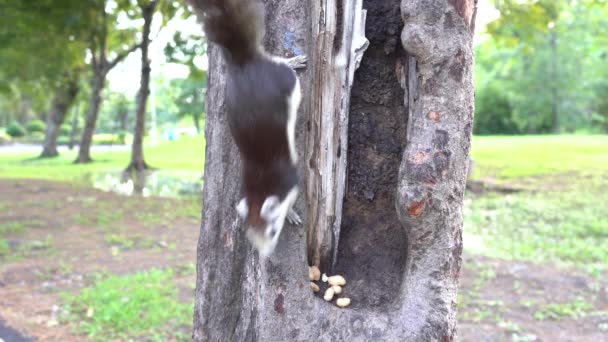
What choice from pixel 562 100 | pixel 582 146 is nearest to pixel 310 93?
pixel 582 146

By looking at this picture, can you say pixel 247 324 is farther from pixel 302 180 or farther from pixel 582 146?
pixel 582 146

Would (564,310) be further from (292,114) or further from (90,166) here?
(90,166)

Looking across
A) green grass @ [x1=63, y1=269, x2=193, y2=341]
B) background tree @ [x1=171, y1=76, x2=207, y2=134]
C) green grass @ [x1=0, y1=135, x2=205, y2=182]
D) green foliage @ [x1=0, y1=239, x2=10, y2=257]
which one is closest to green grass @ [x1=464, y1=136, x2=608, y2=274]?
green grass @ [x1=63, y1=269, x2=193, y2=341]

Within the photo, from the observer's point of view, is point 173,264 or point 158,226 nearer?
point 173,264

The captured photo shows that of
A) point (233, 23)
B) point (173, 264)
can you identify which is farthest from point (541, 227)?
point (233, 23)

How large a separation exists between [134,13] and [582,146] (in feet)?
47.8

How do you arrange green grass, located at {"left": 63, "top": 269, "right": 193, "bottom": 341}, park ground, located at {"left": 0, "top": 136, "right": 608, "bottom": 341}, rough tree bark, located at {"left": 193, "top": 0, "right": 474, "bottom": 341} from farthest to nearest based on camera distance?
park ground, located at {"left": 0, "top": 136, "right": 608, "bottom": 341} → green grass, located at {"left": 63, "top": 269, "right": 193, "bottom": 341} → rough tree bark, located at {"left": 193, "top": 0, "right": 474, "bottom": 341}

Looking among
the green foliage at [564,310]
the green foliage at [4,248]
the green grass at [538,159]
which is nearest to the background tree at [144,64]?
the green foliage at [4,248]

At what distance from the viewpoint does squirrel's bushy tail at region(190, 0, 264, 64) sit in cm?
211

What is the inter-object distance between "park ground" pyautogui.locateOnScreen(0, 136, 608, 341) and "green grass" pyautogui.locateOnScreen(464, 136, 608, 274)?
26 millimetres

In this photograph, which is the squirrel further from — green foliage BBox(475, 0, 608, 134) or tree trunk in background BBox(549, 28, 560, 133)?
tree trunk in background BBox(549, 28, 560, 133)

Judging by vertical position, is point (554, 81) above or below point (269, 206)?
above

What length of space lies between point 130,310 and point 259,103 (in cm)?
297

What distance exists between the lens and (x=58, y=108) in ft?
69.5
